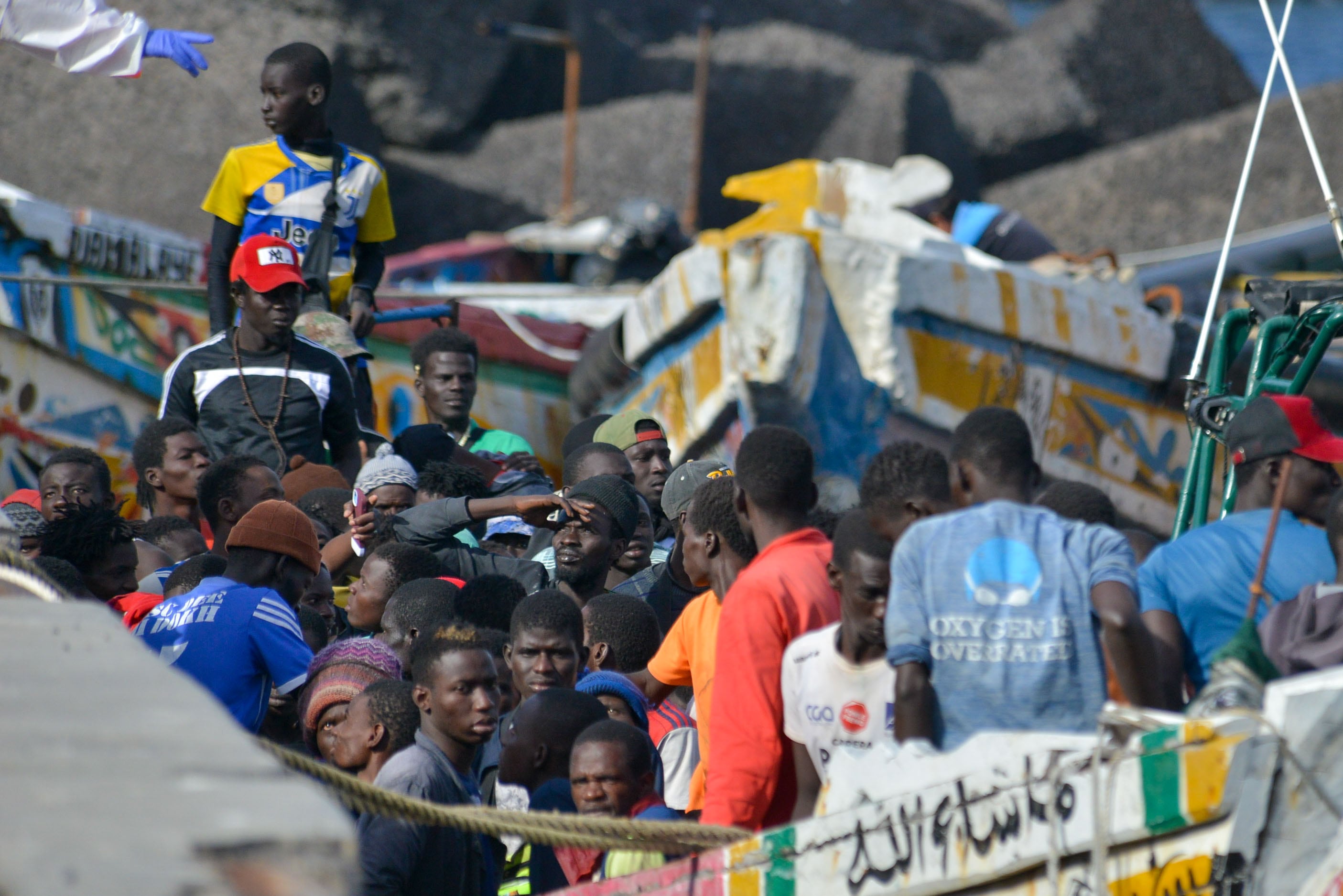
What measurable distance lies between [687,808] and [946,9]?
24063mm

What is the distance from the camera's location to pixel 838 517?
486 centimetres

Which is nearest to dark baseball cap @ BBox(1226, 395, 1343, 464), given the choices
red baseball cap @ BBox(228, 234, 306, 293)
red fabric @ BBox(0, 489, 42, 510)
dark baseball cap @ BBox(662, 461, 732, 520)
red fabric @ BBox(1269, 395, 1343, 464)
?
red fabric @ BBox(1269, 395, 1343, 464)

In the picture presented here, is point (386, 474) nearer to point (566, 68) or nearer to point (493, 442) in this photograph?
point (493, 442)

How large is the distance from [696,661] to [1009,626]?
1358mm

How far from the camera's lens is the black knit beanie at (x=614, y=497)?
209 inches

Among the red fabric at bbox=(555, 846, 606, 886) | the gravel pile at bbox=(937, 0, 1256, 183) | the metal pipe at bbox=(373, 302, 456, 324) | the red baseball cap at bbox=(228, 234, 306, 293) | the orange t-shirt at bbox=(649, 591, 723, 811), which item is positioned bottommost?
the red fabric at bbox=(555, 846, 606, 886)

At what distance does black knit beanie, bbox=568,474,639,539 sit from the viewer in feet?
17.4

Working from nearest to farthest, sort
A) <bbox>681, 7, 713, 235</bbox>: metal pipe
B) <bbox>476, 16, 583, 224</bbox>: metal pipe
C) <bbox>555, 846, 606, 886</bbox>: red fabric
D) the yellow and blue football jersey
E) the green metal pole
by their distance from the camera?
<bbox>555, 846, 606, 886</bbox>: red fabric → the green metal pole → the yellow and blue football jersey → <bbox>476, 16, 583, 224</bbox>: metal pipe → <bbox>681, 7, 713, 235</bbox>: metal pipe

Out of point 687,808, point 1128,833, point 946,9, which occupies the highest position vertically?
point 946,9

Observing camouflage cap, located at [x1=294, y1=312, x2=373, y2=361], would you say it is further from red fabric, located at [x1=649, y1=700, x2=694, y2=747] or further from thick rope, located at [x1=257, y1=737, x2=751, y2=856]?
thick rope, located at [x1=257, y1=737, x2=751, y2=856]

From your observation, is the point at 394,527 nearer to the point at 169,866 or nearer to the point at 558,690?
the point at 558,690

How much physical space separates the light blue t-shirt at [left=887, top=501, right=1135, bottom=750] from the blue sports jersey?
5.83 feet

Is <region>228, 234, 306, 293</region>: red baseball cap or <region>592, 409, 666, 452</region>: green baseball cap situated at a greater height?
<region>228, 234, 306, 293</region>: red baseball cap

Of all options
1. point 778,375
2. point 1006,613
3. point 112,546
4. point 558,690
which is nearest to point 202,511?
point 112,546
